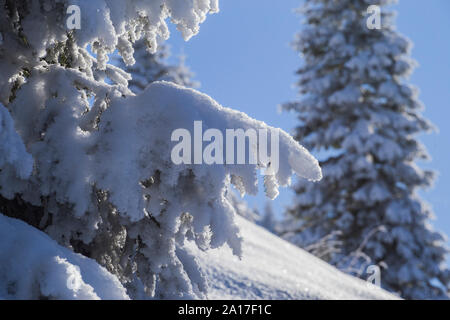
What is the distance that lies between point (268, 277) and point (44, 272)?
2953mm

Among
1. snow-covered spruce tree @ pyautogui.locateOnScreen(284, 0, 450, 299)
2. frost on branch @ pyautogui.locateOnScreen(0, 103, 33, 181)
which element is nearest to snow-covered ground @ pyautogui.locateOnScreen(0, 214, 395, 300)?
frost on branch @ pyautogui.locateOnScreen(0, 103, 33, 181)

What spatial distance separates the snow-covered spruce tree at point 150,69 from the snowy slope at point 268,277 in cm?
1161

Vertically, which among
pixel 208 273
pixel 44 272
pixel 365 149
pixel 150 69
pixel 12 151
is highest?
pixel 150 69

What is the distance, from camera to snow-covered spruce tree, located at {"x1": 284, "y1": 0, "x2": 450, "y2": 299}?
12164mm

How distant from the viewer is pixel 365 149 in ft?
40.9

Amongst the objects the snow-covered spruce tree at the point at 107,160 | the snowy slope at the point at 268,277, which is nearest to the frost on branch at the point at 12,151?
the snow-covered spruce tree at the point at 107,160

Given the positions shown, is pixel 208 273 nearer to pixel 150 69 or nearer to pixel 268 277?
pixel 268 277

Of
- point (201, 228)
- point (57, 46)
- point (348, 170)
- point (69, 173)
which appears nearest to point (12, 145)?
point (69, 173)

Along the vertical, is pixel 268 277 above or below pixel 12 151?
below

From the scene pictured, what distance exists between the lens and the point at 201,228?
1931 millimetres

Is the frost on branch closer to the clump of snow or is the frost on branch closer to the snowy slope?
the clump of snow

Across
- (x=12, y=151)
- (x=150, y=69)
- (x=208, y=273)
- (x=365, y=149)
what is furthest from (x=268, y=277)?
(x=150, y=69)

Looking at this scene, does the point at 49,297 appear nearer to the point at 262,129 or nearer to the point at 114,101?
the point at 114,101

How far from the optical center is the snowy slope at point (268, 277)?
12.4 ft
